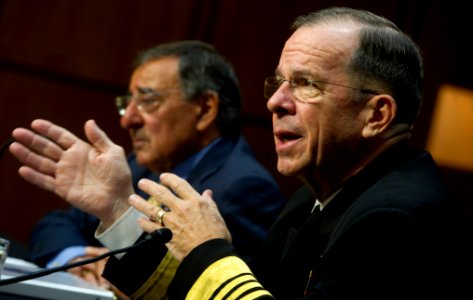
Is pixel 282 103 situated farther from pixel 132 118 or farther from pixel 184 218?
pixel 132 118

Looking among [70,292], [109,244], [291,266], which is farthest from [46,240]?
[291,266]

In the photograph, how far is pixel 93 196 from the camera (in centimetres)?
214

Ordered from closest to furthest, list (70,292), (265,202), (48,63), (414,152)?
1. (414,152)
2. (70,292)
3. (265,202)
4. (48,63)

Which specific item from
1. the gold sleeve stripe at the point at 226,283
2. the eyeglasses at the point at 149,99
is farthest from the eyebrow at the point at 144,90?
the gold sleeve stripe at the point at 226,283

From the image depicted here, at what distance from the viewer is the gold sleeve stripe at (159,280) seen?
76.1 inches

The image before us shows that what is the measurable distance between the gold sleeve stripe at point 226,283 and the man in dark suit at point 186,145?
904mm

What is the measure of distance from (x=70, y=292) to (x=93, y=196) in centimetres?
36

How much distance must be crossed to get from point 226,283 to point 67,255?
1438mm

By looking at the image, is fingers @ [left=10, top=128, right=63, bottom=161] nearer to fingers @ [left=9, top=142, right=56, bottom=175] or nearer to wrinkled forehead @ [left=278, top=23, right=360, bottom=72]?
fingers @ [left=9, top=142, right=56, bottom=175]

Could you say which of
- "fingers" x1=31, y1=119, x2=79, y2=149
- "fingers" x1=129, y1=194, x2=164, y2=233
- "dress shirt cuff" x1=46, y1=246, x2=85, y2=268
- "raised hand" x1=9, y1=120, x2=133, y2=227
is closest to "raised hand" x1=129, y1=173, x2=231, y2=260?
"fingers" x1=129, y1=194, x2=164, y2=233

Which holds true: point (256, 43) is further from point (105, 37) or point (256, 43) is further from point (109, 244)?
point (109, 244)

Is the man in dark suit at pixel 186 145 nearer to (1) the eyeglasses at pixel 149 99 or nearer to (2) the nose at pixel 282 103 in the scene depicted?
(1) the eyeglasses at pixel 149 99

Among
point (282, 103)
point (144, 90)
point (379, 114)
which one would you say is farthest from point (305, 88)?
point (144, 90)

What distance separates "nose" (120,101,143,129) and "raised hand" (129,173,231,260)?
124 centimetres
